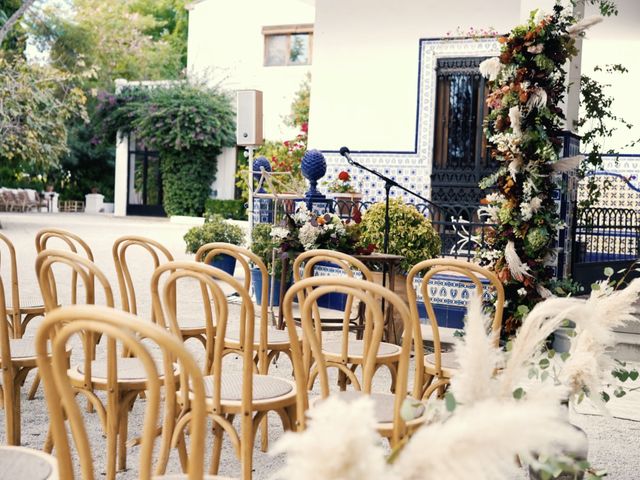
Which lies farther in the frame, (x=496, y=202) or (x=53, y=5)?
(x=53, y=5)

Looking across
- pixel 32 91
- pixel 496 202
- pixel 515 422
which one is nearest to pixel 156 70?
pixel 32 91

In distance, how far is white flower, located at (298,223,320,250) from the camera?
5777 millimetres

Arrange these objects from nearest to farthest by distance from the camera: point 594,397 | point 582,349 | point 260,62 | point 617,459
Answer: point 582,349 < point 594,397 < point 617,459 < point 260,62

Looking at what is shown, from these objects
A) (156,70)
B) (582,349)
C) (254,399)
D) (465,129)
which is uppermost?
(156,70)

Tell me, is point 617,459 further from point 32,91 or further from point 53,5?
point 53,5

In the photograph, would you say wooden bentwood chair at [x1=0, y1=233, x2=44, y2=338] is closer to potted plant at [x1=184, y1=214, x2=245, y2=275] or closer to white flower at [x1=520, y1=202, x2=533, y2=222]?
white flower at [x1=520, y1=202, x2=533, y2=222]

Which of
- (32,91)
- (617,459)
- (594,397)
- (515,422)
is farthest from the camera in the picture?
(32,91)

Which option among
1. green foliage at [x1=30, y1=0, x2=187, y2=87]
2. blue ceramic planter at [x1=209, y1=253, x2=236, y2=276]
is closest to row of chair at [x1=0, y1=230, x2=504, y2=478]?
blue ceramic planter at [x1=209, y1=253, x2=236, y2=276]

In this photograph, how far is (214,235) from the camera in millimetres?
9555

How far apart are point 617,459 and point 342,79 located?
6590mm

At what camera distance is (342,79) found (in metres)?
9.54

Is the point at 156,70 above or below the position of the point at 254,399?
above

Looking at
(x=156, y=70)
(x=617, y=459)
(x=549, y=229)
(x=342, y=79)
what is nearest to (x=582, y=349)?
(x=617, y=459)

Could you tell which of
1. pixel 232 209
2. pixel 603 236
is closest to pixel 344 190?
pixel 603 236
